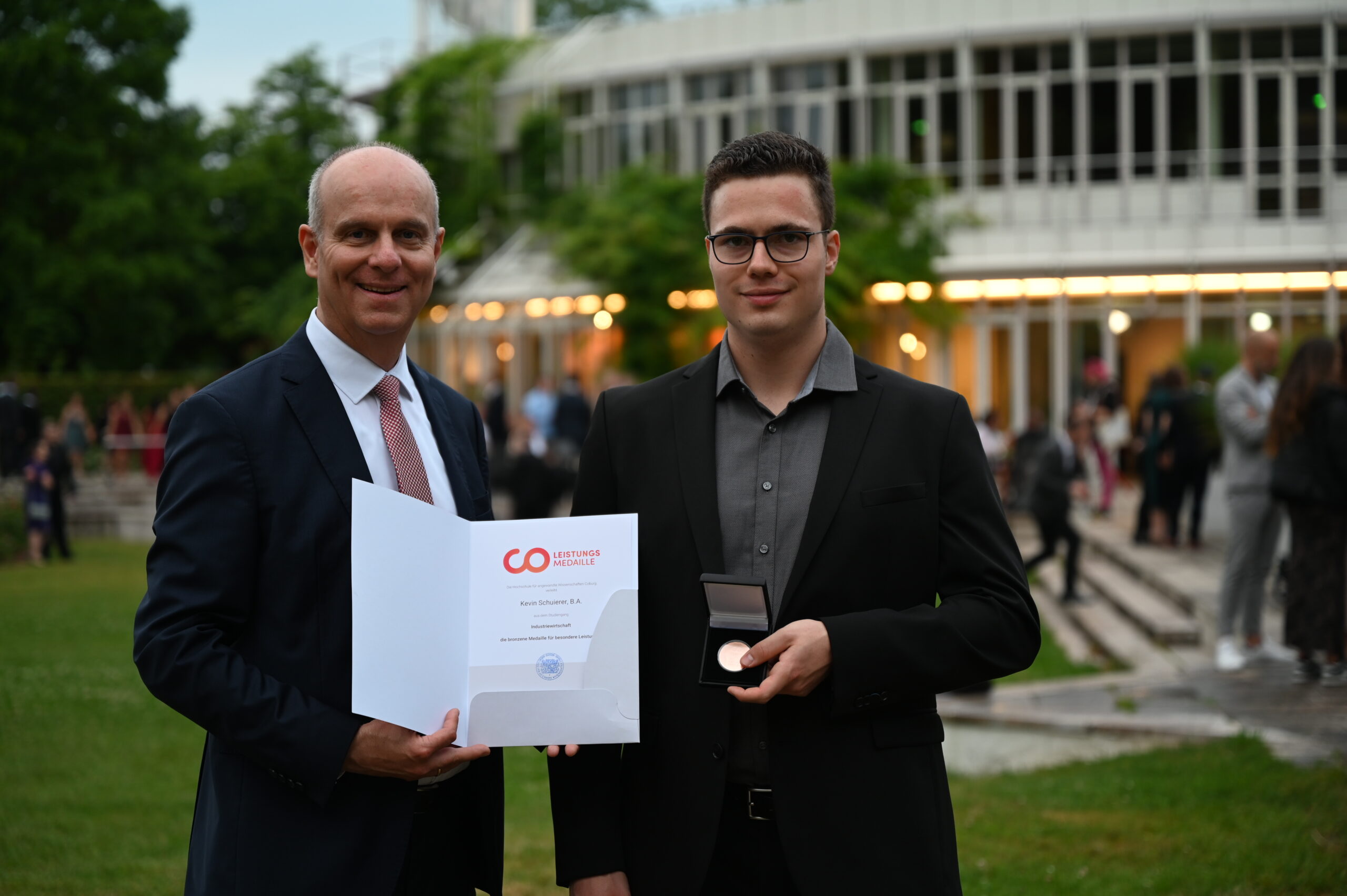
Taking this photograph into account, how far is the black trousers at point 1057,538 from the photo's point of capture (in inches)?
513

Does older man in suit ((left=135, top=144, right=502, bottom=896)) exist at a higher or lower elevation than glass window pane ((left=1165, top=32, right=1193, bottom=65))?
lower

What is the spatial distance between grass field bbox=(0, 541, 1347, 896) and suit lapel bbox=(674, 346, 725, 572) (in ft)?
11.1

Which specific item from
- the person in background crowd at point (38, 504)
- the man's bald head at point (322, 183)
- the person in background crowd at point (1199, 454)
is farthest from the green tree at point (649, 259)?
the man's bald head at point (322, 183)

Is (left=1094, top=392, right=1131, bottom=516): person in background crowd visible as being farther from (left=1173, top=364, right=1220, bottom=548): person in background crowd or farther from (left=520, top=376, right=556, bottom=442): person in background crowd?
(left=520, top=376, right=556, bottom=442): person in background crowd

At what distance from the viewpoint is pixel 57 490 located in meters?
19.5

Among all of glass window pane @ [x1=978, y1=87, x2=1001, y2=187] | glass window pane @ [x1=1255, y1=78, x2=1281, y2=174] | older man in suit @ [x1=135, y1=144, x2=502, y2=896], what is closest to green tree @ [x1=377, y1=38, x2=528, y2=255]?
glass window pane @ [x1=978, y1=87, x2=1001, y2=187]

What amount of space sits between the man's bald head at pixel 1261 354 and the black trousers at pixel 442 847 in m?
9.17

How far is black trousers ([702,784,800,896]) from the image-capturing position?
8.77ft

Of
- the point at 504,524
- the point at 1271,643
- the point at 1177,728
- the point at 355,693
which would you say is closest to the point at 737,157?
the point at 504,524

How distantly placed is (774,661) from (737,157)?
1.10 metres

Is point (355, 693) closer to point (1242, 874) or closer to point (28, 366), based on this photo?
point (1242, 874)

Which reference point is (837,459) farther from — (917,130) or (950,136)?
(917,130)

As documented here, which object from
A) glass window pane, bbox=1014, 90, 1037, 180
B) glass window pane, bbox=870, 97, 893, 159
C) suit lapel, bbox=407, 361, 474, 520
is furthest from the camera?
glass window pane, bbox=870, 97, 893, 159

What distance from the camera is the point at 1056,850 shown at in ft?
19.4
